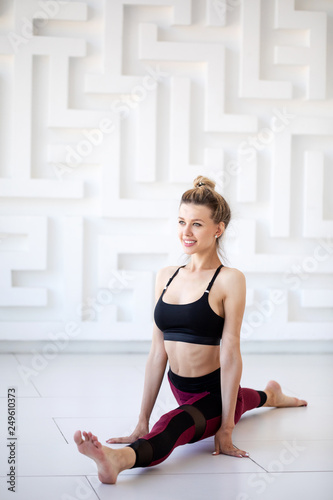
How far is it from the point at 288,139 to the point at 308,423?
6.83 ft

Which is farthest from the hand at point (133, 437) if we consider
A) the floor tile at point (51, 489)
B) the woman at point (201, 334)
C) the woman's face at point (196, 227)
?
the woman's face at point (196, 227)

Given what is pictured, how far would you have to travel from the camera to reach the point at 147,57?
3930 mm

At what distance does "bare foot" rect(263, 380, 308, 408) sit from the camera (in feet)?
8.66

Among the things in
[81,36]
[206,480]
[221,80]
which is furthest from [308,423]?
[81,36]

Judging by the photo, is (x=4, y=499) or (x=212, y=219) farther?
(x=212, y=219)

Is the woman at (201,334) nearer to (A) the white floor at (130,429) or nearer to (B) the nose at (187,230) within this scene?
(B) the nose at (187,230)

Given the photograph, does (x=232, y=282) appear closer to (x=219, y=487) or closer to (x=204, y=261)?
(x=204, y=261)

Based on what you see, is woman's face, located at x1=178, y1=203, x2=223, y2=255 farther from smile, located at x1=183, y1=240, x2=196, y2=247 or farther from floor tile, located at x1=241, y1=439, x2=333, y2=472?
floor tile, located at x1=241, y1=439, x2=333, y2=472

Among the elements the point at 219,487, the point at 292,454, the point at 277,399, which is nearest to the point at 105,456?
the point at 219,487

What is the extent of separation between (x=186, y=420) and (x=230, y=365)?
227mm

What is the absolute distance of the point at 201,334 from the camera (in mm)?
2127

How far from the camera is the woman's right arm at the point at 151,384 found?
2.10 meters

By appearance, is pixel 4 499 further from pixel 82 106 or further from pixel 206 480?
pixel 82 106

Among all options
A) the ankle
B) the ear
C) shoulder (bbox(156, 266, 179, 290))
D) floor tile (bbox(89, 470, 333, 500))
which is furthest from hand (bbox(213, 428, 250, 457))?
the ear
